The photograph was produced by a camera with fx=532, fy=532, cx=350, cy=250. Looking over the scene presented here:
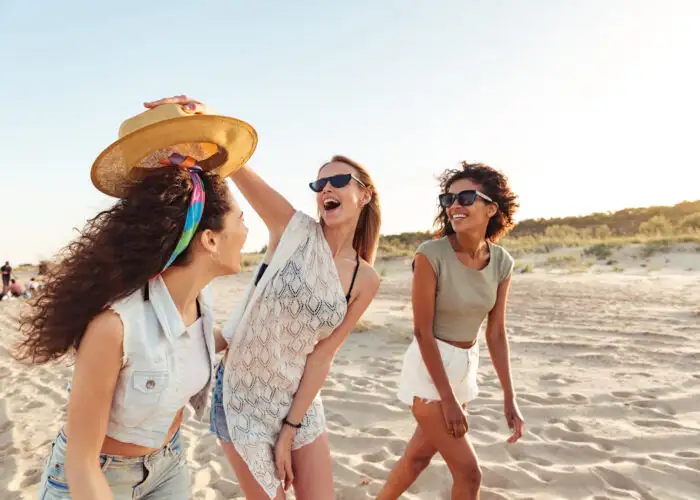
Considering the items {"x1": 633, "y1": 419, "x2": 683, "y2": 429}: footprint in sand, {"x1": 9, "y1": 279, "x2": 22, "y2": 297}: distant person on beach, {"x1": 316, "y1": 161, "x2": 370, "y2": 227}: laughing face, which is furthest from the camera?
{"x1": 9, "y1": 279, "x2": 22, "y2": 297}: distant person on beach

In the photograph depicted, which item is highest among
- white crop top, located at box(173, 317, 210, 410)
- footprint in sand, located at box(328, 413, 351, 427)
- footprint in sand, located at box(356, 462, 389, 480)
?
white crop top, located at box(173, 317, 210, 410)

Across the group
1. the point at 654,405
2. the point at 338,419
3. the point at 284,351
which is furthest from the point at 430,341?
the point at 654,405

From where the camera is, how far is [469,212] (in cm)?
307

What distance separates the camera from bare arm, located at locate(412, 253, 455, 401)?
278 centimetres

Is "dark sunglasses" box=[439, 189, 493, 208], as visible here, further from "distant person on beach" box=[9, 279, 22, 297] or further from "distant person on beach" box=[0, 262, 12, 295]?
"distant person on beach" box=[9, 279, 22, 297]

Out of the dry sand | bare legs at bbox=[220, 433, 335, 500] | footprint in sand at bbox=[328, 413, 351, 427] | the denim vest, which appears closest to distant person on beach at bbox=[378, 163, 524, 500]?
bare legs at bbox=[220, 433, 335, 500]

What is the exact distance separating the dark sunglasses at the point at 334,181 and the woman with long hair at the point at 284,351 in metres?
0.26

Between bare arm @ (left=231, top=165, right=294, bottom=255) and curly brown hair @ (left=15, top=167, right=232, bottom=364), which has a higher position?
bare arm @ (left=231, top=165, right=294, bottom=255)

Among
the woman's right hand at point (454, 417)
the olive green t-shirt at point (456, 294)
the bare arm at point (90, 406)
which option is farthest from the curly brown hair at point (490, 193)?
the bare arm at point (90, 406)

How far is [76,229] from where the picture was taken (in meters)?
1.93

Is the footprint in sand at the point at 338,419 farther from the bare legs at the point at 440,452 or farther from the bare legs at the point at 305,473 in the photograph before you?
the bare legs at the point at 305,473

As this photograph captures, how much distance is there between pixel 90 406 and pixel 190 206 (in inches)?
27.7

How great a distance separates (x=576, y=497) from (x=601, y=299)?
972cm

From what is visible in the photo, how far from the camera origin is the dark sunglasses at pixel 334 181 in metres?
2.75
